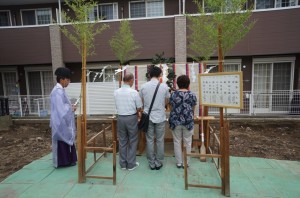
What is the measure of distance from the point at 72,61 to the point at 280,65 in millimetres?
9897

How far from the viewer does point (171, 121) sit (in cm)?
390

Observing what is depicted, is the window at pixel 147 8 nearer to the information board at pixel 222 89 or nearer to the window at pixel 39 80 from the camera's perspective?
the window at pixel 39 80

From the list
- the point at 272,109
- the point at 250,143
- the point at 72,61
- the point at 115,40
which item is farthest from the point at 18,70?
the point at 272,109

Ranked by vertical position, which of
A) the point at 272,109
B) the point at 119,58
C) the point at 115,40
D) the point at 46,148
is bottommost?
the point at 46,148

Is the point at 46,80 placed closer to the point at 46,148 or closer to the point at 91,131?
the point at 91,131

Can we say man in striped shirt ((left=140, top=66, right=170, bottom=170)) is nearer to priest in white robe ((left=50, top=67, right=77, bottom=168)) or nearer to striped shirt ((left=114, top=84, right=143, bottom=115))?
striped shirt ((left=114, top=84, right=143, bottom=115))

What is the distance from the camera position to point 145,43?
33.1ft

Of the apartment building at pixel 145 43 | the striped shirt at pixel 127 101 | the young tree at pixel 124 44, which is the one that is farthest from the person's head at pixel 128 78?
the apartment building at pixel 145 43

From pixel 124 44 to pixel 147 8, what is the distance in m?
3.03

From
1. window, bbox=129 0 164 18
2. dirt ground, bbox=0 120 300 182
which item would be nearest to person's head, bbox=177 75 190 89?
dirt ground, bbox=0 120 300 182

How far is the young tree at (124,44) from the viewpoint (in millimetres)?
9188

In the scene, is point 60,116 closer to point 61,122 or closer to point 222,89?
point 61,122

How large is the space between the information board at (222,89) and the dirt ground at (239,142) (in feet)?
8.47

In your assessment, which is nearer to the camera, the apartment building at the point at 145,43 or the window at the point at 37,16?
the apartment building at the point at 145,43
